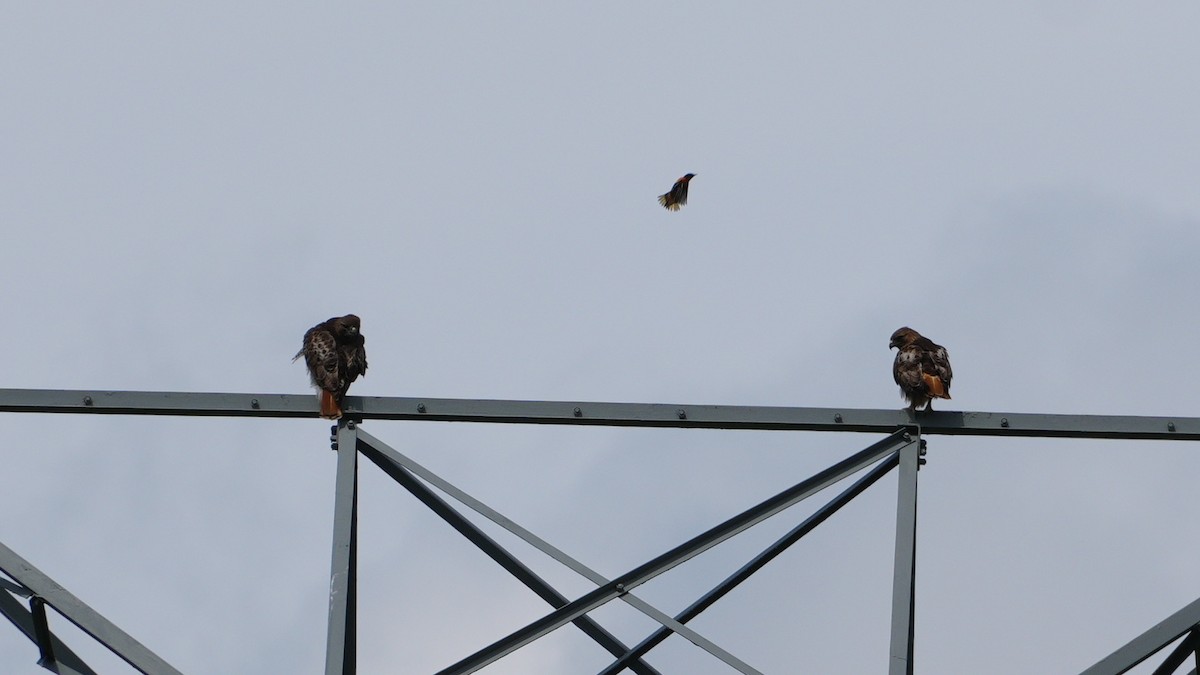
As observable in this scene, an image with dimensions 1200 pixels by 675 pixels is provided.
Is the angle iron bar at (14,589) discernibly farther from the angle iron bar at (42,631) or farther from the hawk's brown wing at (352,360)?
the hawk's brown wing at (352,360)

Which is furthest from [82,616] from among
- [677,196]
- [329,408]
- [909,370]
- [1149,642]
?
[677,196]

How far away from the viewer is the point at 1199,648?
35.1 feet

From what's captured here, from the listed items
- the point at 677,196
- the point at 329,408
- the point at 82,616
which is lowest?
the point at 82,616

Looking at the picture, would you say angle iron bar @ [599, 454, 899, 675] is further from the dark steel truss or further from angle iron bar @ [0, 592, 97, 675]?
angle iron bar @ [0, 592, 97, 675]

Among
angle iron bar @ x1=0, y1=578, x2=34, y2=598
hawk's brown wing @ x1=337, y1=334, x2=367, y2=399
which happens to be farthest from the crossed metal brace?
angle iron bar @ x1=0, y1=578, x2=34, y2=598

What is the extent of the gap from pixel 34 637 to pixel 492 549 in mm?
2617

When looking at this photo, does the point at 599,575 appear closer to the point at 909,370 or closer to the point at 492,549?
the point at 492,549

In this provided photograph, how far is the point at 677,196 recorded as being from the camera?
16.1 m

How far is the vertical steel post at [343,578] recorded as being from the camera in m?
10.3

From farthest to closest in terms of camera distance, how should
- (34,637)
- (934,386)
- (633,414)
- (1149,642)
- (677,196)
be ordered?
(677,196) < (934,386) < (633,414) < (34,637) < (1149,642)

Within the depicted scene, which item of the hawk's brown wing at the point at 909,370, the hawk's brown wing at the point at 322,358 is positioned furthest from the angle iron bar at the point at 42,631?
the hawk's brown wing at the point at 909,370

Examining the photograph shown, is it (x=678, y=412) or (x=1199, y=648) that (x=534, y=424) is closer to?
(x=678, y=412)

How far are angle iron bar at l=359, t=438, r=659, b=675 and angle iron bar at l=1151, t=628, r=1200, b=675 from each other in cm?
289

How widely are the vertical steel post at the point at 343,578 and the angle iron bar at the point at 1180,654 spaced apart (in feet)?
15.0
